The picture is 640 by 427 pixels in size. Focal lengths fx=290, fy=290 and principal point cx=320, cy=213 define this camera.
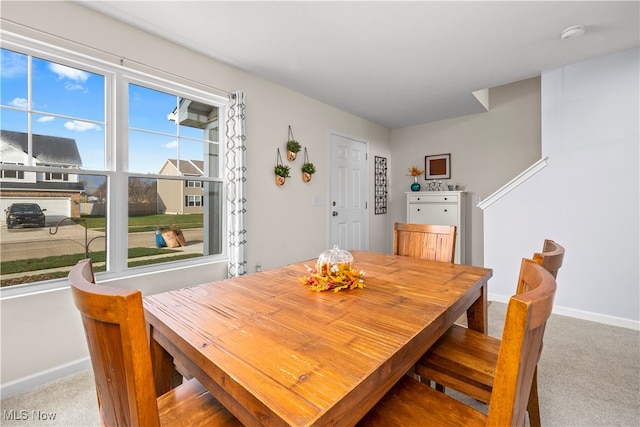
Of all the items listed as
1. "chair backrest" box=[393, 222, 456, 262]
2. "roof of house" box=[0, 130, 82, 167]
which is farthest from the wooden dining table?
"roof of house" box=[0, 130, 82, 167]

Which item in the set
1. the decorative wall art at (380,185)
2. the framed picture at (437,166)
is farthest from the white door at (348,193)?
the framed picture at (437,166)

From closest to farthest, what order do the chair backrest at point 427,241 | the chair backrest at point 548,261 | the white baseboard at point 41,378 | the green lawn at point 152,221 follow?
the chair backrest at point 548,261 < the white baseboard at point 41,378 < the chair backrest at point 427,241 < the green lawn at point 152,221

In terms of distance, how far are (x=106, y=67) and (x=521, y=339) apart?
280 centimetres

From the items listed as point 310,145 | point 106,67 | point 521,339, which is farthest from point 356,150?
point 521,339

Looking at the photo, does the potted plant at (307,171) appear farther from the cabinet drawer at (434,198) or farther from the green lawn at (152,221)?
the cabinet drawer at (434,198)

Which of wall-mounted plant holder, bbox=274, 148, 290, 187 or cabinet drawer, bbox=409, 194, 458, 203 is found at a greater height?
wall-mounted plant holder, bbox=274, 148, 290, 187

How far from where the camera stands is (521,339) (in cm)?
58

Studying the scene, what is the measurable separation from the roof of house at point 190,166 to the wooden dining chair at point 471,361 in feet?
7.77

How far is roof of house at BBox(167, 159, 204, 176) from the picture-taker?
2553 millimetres

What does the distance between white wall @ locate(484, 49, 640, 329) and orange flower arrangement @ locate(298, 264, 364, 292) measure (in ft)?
8.96

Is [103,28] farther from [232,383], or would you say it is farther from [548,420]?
[548,420]

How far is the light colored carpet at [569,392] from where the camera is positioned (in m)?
1.54

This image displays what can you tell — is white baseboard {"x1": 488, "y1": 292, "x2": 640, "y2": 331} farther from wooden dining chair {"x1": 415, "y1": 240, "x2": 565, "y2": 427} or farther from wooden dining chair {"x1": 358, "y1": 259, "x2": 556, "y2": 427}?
wooden dining chair {"x1": 358, "y1": 259, "x2": 556, "y2": 427}

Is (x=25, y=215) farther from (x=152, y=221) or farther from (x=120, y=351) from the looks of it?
(x=120, y=351)
